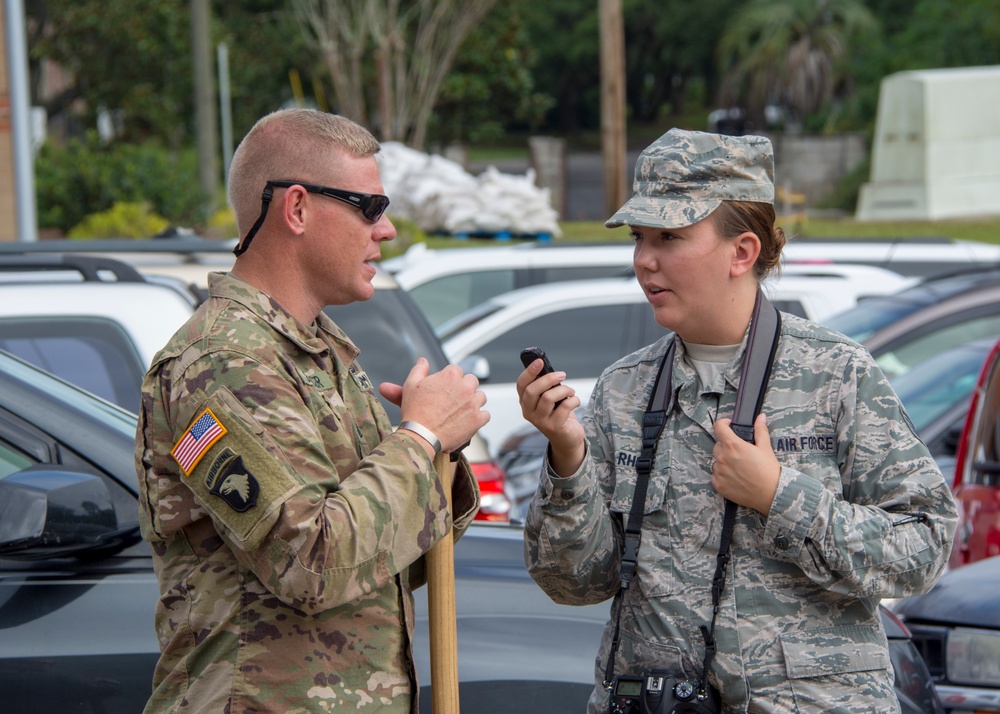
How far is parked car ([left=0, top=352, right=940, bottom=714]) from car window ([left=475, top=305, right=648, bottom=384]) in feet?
16.4

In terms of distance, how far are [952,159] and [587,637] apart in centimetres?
2513

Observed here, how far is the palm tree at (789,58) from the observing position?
40781 mm

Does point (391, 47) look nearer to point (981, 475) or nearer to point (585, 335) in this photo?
point (585, 335)

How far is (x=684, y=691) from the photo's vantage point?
2.27 metres

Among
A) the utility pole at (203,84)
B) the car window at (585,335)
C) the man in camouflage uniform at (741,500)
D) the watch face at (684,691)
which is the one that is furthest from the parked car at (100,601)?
the utility pole at (203,84)

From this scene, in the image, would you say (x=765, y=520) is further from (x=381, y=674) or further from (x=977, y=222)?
(x=977, y=222)

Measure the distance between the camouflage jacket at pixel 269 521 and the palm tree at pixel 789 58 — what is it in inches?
1582

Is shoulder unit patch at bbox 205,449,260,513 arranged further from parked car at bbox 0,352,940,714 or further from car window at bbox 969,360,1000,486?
car window at bbox 969,360,1000,486

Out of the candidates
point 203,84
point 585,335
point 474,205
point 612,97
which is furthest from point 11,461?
point 612,97

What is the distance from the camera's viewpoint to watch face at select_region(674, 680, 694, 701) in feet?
7.44

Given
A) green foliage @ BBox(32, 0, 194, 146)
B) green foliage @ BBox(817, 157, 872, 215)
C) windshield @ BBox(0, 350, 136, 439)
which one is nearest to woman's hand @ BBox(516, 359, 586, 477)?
windshield @ BBox(0, 350, 136, 439)

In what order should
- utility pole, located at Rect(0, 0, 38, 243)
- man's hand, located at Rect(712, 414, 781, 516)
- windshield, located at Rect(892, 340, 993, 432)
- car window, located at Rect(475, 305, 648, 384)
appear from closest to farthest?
man's hand, located at Rect(712, 414, 781, 516)
windshield, located at Rect(892, 340, 993, 432)
car window, located at Rect(475, 305, 648, 384)
utility pole, located at Rect(0, 0, 38, 243)

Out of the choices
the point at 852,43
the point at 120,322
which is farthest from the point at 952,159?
the point at 120,322

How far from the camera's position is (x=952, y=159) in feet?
85.5
